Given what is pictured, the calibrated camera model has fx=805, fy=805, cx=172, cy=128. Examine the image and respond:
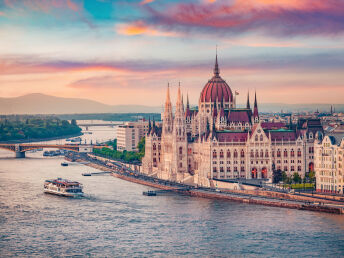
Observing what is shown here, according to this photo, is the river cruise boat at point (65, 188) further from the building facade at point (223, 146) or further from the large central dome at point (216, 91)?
the large central dome at point (216, 91)

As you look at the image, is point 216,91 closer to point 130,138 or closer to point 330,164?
point 330,164

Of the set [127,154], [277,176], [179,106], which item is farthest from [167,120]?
[127,154]

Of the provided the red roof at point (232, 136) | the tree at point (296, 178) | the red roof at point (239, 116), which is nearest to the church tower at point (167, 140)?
the red roof at point (239, 116)

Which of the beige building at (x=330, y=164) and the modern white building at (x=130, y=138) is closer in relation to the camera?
the beige building at (x=330, y=164)

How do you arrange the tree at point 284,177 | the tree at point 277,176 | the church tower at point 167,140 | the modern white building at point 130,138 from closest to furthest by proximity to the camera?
the tree at point 284,177, the tree at point 277,176, the church tower at point 167,140, the modern white building at point 130,138

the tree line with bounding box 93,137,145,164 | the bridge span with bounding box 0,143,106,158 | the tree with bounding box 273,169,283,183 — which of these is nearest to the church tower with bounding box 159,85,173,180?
the tree with bounding box 273,169,283,183

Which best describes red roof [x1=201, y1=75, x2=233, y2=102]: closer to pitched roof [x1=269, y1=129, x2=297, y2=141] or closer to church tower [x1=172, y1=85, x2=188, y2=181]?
church tower [x1=172, y1=85, x2=188, y2=181]
